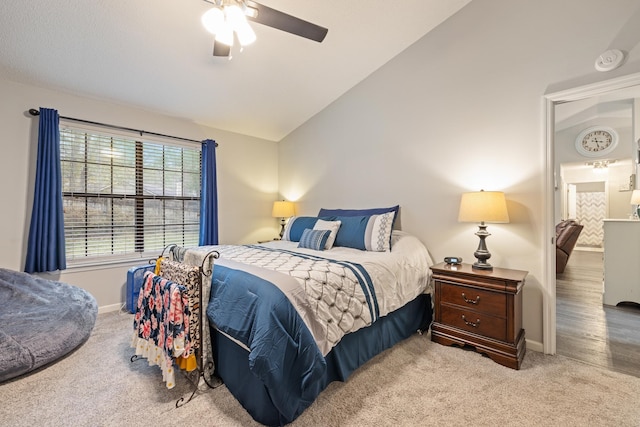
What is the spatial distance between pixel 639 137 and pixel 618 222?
155cm

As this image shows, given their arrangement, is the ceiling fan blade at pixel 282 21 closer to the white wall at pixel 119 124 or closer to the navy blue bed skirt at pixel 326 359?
the navy blue bed skirt at pixel 326 359

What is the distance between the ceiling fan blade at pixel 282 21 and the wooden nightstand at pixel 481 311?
208 centimetres

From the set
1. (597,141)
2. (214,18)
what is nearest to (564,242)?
(597,141)

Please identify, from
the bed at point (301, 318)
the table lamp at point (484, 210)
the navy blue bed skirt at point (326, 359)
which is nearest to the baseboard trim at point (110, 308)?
the bed at point (301, 318)

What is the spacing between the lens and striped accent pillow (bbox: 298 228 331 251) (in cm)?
288

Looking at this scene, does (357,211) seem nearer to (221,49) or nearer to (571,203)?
(221,49)

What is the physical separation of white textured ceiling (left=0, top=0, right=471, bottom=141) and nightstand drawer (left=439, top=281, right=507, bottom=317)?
253 centimetres

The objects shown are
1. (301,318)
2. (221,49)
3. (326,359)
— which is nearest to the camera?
(301,318)

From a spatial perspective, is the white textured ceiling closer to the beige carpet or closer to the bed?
the bed

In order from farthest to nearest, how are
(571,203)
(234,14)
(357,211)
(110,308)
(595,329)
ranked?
1. (571,203)
2. (357,211)
3. (110,308)
4. (595,329)
5. (234,14)

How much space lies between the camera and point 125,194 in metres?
3.42

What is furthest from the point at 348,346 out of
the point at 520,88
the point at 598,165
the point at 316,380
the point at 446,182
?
the point at 598,165

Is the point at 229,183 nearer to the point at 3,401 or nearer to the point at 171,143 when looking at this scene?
the point at 171,143

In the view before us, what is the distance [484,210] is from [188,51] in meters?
3.01
